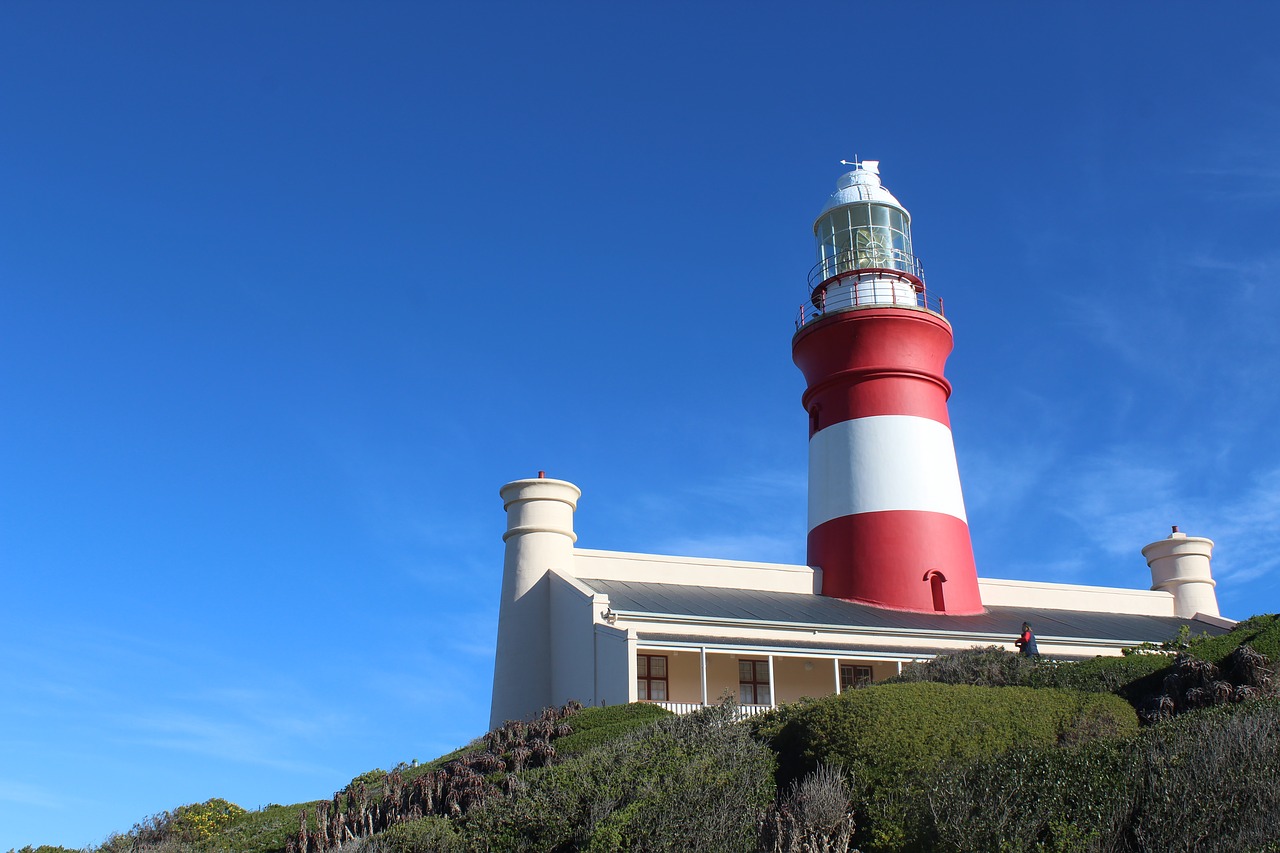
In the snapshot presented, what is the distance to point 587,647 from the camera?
2456 centimetres

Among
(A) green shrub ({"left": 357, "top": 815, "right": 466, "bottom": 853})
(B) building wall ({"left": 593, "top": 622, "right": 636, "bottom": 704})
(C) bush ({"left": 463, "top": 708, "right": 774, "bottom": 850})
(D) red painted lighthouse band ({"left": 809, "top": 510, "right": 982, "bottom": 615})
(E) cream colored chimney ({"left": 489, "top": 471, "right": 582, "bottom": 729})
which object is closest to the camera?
(C) bush ({"left": 463, "top": 708, "right": 774, "bottom": 850})

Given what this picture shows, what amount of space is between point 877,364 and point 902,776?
1701 centimetres

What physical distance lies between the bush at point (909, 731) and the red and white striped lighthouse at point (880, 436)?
1161 cm

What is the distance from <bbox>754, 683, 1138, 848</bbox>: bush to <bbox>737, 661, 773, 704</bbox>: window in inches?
343

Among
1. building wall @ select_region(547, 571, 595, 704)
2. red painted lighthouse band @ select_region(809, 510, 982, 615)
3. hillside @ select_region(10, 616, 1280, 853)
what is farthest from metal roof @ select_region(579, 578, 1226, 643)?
hillside @ select_region(10, 616, 1280, 853)

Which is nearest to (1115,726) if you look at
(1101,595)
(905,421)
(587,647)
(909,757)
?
(909,757)

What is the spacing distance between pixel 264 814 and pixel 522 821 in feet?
34.0

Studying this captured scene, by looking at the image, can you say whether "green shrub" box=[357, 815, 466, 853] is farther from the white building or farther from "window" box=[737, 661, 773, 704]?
"window" box=[737, 661, 773, 704]

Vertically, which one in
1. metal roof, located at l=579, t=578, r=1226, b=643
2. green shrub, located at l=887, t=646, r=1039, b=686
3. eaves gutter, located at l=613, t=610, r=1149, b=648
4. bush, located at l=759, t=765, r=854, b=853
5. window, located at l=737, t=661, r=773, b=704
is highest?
metal roof, located at l=579, t=578, r=1226, b=643

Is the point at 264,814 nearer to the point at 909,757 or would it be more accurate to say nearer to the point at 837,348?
the point at 909,757

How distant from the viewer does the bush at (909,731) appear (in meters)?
13.7

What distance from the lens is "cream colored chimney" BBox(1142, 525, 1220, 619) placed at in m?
34.1

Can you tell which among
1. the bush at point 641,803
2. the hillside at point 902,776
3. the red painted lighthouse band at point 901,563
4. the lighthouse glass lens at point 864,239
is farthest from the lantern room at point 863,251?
the bush at point 641,803

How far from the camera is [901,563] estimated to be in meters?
28.6
